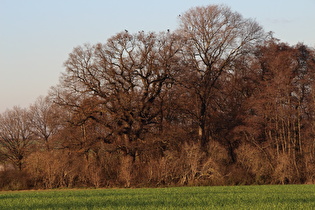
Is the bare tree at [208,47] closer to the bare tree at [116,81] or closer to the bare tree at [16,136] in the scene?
the bare tree at [116,81]

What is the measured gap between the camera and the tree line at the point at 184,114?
43.2m

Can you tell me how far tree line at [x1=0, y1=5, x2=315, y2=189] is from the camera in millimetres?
43219

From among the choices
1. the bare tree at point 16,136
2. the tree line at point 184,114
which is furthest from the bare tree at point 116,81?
the bare tree at point 16,136

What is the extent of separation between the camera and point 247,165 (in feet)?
147

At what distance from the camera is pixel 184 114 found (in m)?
54.1

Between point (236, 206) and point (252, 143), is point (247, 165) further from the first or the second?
point (236, 206)

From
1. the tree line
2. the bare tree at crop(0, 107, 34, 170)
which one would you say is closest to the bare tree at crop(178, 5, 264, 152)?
the tree line

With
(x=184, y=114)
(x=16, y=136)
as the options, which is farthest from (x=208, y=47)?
(x=16, y=136)

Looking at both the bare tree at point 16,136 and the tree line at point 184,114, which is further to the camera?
the bare tree at point 16,136

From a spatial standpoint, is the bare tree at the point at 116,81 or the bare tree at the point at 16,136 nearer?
the bare tree at the point at 116,81

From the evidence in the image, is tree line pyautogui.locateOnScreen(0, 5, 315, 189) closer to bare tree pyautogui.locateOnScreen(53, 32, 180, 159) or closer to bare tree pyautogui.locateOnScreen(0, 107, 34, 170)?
bare tree pyautogui.locateOnScreen(53, 32, 180, 159)

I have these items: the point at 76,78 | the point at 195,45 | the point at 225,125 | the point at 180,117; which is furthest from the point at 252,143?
the point at 76,78

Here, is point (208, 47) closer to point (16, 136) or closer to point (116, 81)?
point (116, 81)

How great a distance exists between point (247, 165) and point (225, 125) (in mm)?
12684
